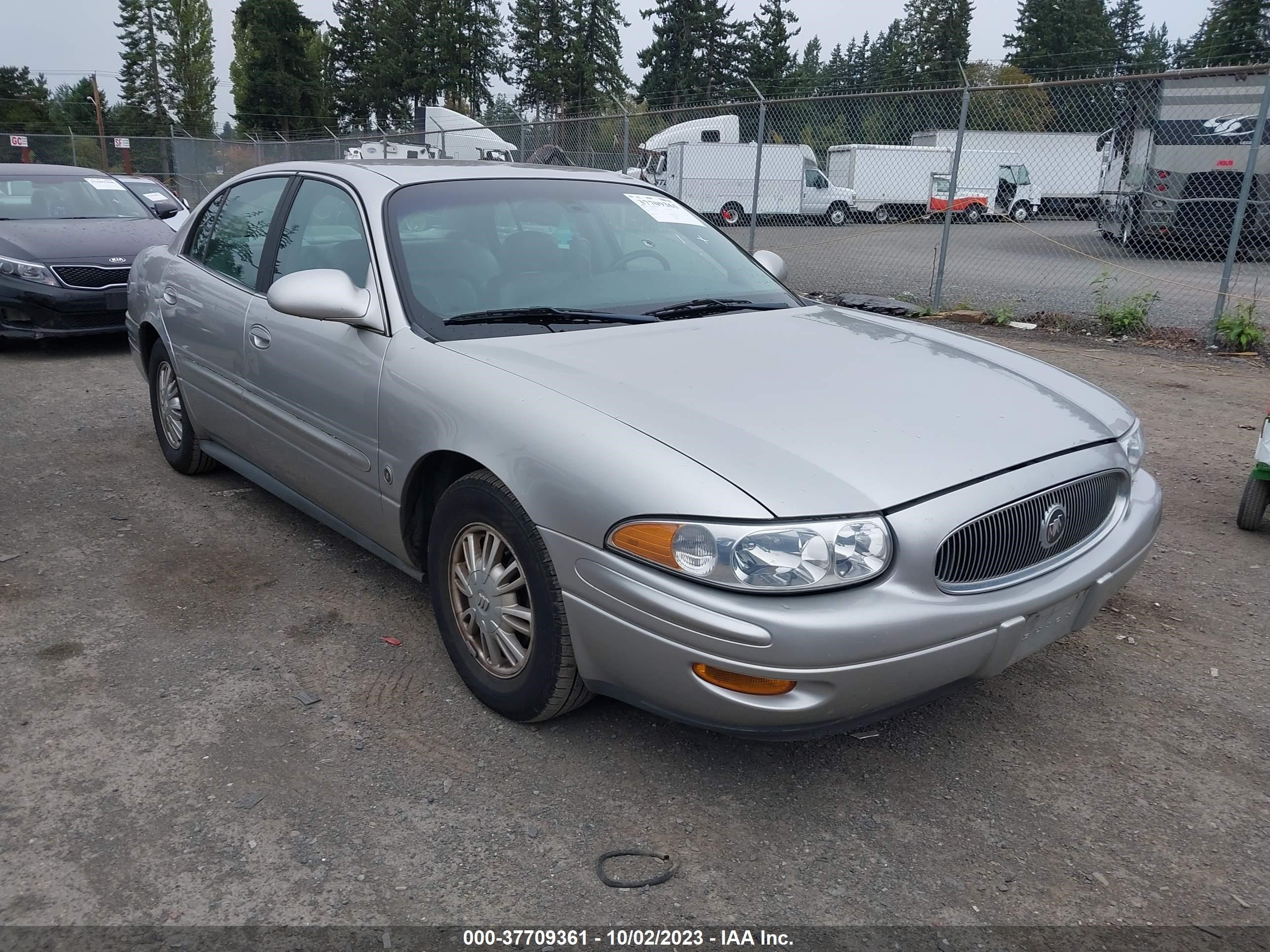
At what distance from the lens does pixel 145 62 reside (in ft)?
236

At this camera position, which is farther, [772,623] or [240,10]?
[240,10]

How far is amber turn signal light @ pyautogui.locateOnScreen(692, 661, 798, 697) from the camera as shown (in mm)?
2281

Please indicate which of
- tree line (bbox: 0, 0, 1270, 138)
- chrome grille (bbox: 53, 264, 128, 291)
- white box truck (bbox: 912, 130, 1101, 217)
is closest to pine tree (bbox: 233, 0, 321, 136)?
tree line (bbox: 0, 0, 1270, 138)

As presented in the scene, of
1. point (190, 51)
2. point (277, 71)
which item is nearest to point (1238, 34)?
point (277, 71)

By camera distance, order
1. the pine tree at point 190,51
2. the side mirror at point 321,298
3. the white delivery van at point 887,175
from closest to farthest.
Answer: the side mirror at point 321,298, the white delivery van at point 887,175, the pine tree at point 190,51

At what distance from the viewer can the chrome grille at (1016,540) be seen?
2389 millimetres

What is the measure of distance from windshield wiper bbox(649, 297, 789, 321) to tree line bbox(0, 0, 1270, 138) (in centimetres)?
6161

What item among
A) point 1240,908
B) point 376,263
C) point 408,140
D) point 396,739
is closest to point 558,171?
point 376,263

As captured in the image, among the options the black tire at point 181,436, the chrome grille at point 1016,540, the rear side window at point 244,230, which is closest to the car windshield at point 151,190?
the black tire at point 181,436

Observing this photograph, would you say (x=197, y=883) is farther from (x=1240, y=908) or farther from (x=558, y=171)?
(x=558, y=171)

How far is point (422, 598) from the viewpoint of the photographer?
3.81 meters

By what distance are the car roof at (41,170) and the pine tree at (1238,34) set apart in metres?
53.9

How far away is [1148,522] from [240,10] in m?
75.5

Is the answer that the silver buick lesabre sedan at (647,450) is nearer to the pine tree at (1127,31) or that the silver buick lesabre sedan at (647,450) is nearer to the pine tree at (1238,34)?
the pine tree at (1238,34)
